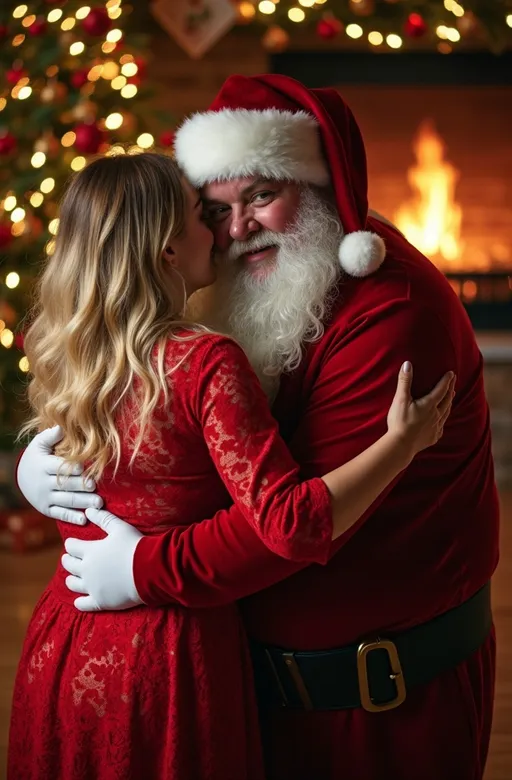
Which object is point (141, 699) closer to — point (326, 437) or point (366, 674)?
point (366, 674)

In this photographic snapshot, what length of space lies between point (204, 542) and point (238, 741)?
0.33 metres

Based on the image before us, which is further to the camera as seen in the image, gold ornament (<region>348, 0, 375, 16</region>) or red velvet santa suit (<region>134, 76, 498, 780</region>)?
gold ornament (<region>348, 0, 375, 16</region>)

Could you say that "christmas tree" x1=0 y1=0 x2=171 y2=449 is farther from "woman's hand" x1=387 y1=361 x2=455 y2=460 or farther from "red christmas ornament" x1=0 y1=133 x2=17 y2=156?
"woman's hand" x1=387 y1=361 x2=455 y2=460

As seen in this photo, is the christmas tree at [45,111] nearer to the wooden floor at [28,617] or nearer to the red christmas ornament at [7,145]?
the red christmas ornament at [7,145]

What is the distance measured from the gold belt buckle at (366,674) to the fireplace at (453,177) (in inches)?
134

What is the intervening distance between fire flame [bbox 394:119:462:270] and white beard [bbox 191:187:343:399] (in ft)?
11.0

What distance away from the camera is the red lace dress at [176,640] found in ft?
4.22

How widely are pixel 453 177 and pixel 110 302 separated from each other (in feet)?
12.8

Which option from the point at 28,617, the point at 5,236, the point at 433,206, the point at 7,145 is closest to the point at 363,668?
the point at 28,617

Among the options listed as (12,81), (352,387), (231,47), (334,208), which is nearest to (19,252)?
(12,81)

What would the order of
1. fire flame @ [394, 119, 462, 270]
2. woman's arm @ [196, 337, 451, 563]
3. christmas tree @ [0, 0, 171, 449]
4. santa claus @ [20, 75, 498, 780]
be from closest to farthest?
woman's arm @ [196, 337, 451, 563] → santa claus @ [20, 75, 498, 780] → christmas tree @ [0, 0, 171, 449] → fire flame @ [394, 119, 462, 270]

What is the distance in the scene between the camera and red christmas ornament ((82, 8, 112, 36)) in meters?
3.01

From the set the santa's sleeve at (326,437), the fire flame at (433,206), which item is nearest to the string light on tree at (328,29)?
the fire flame at (433,206)

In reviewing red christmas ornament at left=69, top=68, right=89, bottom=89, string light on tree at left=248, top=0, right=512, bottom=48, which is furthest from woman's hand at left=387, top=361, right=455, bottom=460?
string light on tree at left=248, top=0, right=512, bottom=48
